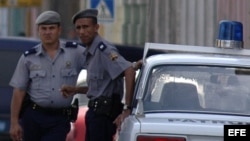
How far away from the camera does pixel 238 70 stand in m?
9.86

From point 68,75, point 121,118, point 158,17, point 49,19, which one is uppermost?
point 49,19

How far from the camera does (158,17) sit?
102 ft

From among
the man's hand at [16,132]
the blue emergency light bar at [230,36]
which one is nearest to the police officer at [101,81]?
the man's hand at [16,132]

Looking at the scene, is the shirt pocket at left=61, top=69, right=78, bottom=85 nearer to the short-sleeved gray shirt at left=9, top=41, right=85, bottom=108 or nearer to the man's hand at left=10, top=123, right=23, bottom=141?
the short-sleeved gray shirt at left=9, top=41, right=85, bottom=108

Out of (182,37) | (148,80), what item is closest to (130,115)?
(148,80)

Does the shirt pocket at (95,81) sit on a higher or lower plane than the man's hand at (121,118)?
higher

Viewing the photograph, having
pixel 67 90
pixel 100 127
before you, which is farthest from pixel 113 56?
pixel 100 127

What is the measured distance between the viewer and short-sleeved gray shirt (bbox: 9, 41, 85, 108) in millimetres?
10875

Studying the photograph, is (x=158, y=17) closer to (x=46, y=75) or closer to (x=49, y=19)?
(x=49, y=19)

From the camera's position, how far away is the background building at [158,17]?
79.8ft

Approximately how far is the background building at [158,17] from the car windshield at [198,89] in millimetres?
11732

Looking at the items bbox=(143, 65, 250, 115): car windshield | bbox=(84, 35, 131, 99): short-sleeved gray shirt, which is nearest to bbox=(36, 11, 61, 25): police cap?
bbox=(84, 35, 131, 99): short-sleeved gray shirt

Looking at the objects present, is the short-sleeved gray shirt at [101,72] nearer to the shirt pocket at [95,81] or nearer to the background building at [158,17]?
the shirt pocket at [95,81]

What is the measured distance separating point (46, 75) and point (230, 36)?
1690 mm
